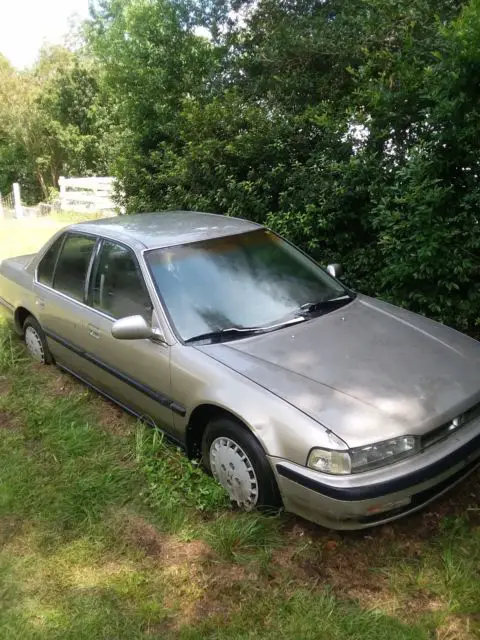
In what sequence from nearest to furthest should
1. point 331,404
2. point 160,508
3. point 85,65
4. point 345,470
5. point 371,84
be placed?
point 345,470 < point 331,404 < point 160,508 < point 371,84 < point 85,65

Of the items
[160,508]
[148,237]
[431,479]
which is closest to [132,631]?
[160,508]

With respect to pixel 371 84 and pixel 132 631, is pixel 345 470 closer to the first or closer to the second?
pixel 132 631

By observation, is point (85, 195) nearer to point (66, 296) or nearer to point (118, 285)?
point (66, 296)

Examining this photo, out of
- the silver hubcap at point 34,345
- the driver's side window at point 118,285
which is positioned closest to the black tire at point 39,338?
the silver hubcap at point 34,345

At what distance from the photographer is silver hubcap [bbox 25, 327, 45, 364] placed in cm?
509

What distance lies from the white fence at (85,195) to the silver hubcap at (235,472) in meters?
13.5

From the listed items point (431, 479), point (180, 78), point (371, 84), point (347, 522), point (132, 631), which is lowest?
point (132, 631)

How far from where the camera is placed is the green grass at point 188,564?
7.91ft

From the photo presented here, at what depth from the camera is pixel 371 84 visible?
17.3ft

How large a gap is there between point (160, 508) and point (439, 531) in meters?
1.51

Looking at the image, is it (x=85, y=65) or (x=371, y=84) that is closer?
(x=371, y=84)

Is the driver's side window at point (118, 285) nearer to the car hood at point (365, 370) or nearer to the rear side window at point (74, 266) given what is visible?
the rear side window at point (74, 266)

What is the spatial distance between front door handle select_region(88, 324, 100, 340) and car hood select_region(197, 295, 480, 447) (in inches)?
42.5

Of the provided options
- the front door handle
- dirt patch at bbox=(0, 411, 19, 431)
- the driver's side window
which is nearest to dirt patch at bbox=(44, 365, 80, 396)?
dirt patch at bbox=(0, 411, 19, 431)
